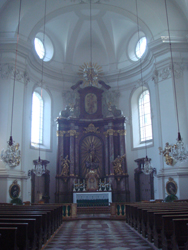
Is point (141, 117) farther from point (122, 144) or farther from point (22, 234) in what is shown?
point (22, 234)

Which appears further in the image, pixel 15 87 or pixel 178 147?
pixel 15 87

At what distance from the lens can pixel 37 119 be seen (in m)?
19.0

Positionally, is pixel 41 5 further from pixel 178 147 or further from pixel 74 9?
pixel 178 147

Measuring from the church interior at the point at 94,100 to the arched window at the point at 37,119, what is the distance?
0.23 ft

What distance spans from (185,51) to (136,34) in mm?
5065

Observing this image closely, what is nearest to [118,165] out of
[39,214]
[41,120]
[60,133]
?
[60,133]

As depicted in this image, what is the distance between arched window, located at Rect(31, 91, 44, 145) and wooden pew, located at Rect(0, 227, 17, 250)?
1454 cm

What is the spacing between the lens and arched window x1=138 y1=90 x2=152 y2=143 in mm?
18844

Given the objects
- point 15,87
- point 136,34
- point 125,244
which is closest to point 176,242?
point 125,244

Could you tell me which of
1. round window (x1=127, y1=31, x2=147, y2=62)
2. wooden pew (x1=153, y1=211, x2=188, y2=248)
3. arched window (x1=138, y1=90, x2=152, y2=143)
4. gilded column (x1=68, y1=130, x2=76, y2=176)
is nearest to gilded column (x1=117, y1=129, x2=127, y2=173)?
arched window (x1=138, y1=90, x2=152, y2=143)

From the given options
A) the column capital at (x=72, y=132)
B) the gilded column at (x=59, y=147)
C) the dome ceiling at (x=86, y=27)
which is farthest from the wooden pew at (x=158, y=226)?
the column capital at (x=72, y=132)

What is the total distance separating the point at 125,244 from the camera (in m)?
6.19

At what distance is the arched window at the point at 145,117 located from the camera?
61.8 feet

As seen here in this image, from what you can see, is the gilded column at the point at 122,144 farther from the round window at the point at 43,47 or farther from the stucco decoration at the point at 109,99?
the round window at the point at 43,47
